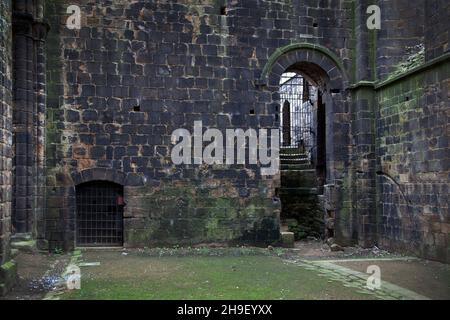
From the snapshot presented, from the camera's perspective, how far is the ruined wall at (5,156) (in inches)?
280

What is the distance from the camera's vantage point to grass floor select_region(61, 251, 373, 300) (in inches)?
272

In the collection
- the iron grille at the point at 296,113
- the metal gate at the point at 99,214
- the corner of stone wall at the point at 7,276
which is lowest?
the corner of stone wall at the point at 7,276

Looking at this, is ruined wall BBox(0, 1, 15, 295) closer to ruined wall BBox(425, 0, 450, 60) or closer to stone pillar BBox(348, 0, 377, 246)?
ruined wall BBox(425, 0, 450, 60)

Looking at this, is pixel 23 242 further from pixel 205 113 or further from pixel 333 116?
pixel 333 116

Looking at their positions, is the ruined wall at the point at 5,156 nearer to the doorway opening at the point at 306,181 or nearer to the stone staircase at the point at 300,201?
the doorway opening at the point at 306,181

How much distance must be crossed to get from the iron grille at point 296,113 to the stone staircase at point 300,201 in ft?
10.6

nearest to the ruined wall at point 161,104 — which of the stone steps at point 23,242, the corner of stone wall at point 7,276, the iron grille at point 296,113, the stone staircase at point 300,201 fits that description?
the stone steps at point 23,242

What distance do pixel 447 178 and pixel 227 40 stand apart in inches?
229

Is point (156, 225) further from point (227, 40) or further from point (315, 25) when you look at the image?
point (315, 25)

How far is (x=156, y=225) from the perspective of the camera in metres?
11.6

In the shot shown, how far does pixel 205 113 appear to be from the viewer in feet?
39.3

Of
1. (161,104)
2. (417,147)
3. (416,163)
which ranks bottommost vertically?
(416,163)

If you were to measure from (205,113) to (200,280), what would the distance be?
16.4 ft

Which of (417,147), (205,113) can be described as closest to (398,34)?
(417,147)
